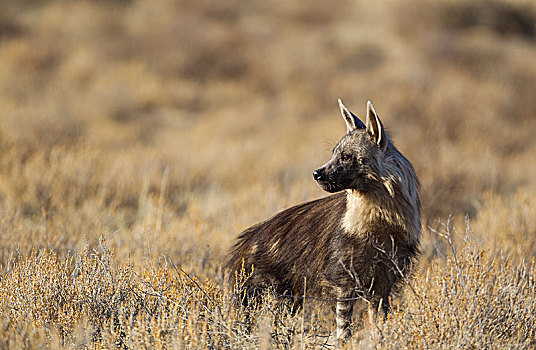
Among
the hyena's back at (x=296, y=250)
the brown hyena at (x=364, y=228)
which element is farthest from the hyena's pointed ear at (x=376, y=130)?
the hyena's back at (x=296, y=250)

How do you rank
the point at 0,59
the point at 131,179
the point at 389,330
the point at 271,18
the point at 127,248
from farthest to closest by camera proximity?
the point at 271,18 → the point at 0,59 → the point at 131,179 → the point at 127,248 → the point at 389,330

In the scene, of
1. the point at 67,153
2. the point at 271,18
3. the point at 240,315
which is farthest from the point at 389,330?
the point at 271,18

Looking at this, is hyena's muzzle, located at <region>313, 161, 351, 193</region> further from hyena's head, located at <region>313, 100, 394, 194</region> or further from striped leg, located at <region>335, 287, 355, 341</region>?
striped leg, located at <region>335, 287, 355, 341</region>

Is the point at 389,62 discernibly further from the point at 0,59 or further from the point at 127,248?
the point at 127,248

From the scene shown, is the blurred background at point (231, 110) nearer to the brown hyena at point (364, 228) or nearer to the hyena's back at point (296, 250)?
the hyena's back at point (296, 250)

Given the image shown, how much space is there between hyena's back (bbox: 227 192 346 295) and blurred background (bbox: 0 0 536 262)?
1054 mm

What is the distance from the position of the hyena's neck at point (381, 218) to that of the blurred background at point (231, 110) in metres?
1.76

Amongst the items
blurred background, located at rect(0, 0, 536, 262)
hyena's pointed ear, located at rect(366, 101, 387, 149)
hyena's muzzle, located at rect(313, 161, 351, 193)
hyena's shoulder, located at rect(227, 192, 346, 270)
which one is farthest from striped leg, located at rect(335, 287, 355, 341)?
blurred background, located at rect(0, 0, 536, 262)

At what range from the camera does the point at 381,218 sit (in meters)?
3.59

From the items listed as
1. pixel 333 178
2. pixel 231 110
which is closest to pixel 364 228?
pixel 333 178

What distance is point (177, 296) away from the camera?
3510mm

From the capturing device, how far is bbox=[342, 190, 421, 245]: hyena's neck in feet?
11.7

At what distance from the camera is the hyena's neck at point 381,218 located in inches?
140

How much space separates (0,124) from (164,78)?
23.5 ft
